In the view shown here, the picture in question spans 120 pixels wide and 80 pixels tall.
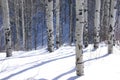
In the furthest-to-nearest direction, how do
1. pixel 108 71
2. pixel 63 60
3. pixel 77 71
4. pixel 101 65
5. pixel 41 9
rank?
pixel 41 9 < pixel 63 60 < pixel 101 65 < pixel 108 71 < pixel 77 71

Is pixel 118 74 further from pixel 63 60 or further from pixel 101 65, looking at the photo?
pixel 63 60

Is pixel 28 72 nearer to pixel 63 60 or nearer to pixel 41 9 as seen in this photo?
pixel 63 60

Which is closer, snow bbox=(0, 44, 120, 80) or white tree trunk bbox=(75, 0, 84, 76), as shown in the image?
white tree trunk bbox=(75, 0, 84, 76)

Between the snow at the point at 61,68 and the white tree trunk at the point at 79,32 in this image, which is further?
the snow at the point at 61,68

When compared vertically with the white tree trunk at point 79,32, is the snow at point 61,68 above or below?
below

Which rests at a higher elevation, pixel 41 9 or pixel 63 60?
pixel 41 9

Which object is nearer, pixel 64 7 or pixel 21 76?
pixel 21 76

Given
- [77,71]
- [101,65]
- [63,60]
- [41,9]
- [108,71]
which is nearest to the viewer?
[77,71]

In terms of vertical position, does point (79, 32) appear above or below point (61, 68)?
above

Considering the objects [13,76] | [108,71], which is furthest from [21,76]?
[108,71]

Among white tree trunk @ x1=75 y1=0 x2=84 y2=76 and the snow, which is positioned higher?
white tree trunk @ x1=75 y1=0 x2=84 y2=76

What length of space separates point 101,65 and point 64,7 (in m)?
32.7

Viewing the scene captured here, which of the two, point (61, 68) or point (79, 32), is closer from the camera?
point (79, 32)

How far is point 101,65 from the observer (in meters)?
10.4
